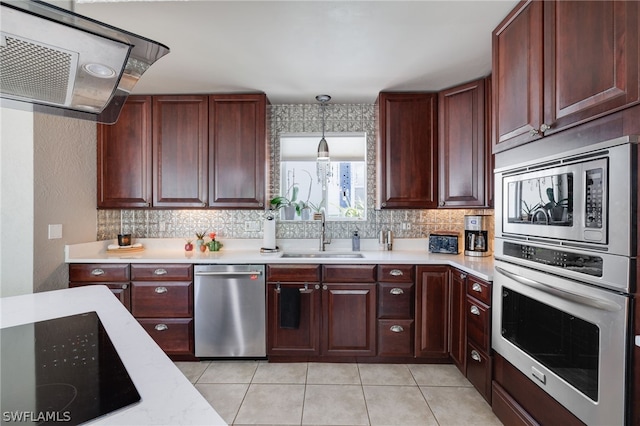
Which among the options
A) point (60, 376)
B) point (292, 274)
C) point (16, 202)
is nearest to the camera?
point (60, 376)

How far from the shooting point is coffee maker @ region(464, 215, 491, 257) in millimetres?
2764

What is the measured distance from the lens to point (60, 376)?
2.49 ft

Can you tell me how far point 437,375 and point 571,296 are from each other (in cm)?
152

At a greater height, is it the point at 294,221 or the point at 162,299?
the point at 294,221

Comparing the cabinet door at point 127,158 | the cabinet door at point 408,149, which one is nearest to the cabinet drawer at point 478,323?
the cabinet door at point 408,149

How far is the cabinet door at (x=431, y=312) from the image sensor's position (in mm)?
2594

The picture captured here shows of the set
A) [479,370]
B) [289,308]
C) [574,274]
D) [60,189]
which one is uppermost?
[60,189]

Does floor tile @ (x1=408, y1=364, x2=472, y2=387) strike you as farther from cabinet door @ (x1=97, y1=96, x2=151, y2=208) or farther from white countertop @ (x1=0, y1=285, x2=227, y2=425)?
cabinet door @ (x1=97, y1=96, x2=151, y2=208)

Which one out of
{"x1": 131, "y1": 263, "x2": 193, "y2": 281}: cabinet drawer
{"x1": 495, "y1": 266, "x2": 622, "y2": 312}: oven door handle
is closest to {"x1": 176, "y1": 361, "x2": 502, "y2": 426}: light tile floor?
{"x1": 131, "y1": 263, "x2": 193, "y2": 281}: cabinet drawer

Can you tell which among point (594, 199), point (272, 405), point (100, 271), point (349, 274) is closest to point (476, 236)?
point (349, 274)

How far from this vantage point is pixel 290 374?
2.49m

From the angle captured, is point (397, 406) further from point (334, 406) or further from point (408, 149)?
point (408, 149)

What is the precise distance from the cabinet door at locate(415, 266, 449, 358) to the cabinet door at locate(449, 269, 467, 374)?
71mm

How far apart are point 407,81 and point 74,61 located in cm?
244
